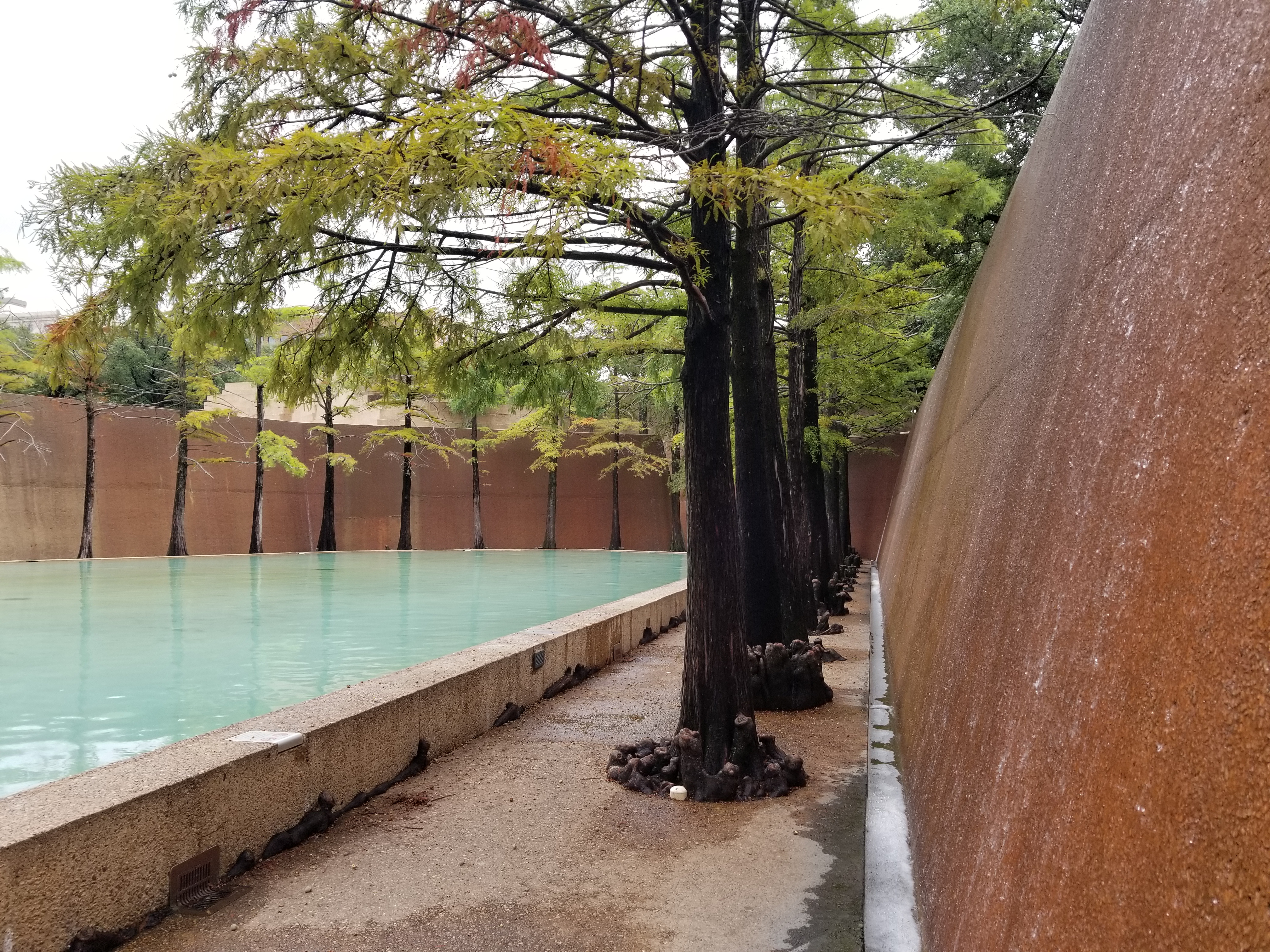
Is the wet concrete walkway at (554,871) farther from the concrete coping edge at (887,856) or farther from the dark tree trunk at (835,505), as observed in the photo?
the dark tree trunk at (835,505)

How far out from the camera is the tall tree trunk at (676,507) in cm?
3256

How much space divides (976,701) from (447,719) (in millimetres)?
4208

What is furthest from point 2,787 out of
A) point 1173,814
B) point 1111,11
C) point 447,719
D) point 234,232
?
point 1111,11

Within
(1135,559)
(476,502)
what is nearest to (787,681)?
(1135,559)

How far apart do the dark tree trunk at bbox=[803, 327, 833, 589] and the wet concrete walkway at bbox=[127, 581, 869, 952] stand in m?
9.14

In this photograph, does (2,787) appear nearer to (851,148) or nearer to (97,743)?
(97,743)

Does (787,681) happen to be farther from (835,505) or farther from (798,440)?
(835,505)

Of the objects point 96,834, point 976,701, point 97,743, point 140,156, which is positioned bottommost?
point 97,743

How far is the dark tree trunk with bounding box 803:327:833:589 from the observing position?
15039 millimetres

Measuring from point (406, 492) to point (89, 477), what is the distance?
32.7ft

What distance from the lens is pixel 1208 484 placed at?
1.35 m

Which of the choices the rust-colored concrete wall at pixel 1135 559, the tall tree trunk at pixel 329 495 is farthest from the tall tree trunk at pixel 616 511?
the rust-colored concrete wall at pixel 1135 559

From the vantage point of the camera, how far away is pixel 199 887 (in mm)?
3938

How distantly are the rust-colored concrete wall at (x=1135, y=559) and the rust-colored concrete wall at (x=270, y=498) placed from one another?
2820cm
